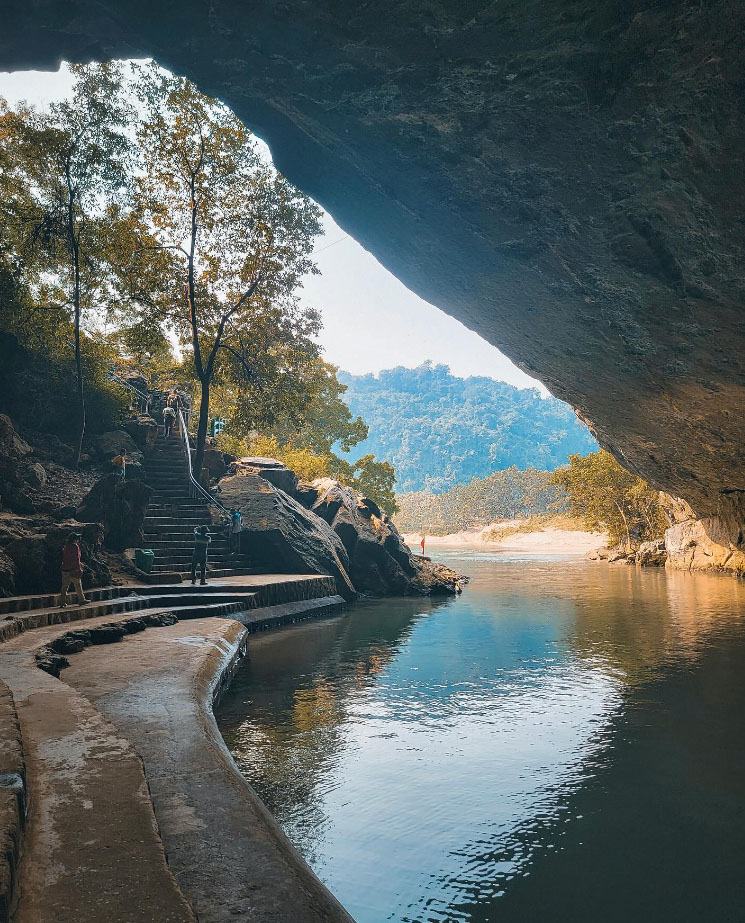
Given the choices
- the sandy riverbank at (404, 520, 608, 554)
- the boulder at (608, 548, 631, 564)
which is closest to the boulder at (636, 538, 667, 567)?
the boulder at (608, 548, 631, 564)

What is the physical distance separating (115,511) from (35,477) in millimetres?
2300

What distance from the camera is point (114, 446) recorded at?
20.7m

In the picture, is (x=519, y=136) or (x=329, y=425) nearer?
(x=519, y=136)

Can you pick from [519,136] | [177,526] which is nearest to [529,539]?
[177,526]

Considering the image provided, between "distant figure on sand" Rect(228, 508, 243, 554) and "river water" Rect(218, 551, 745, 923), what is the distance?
5889 millimetres

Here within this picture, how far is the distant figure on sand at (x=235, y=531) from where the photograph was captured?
17.7 m

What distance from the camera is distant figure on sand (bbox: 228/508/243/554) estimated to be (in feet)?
58.1

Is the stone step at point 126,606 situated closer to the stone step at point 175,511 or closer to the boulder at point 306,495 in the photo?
the stone step at point 175,511

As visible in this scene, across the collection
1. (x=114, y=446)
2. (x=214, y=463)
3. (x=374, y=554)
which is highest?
(x=114, y=446)

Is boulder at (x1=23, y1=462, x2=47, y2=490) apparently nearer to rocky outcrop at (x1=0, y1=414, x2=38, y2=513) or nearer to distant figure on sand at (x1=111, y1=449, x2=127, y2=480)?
rocky outcrop at (x1=0, y1=414, x2=38, y2=513)

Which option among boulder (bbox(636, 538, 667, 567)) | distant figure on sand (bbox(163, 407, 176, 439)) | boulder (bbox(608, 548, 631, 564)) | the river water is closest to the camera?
the river water

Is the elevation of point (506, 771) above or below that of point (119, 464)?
below

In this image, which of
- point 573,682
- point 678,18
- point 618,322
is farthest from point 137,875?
point 618,322

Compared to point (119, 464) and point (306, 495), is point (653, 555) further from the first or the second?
point (119, 464)
